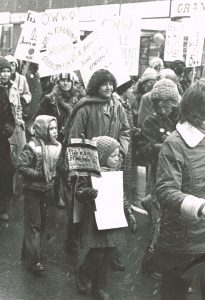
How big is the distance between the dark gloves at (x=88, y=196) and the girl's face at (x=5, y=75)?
3662 mm

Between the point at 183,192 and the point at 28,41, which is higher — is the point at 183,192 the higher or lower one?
the lower one

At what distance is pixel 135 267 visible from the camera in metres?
5.59

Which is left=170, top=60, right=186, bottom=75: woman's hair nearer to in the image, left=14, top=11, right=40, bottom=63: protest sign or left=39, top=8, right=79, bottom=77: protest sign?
left=14, top=11, right=40, bottom=63: protest sign

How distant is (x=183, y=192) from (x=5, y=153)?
3772 mm

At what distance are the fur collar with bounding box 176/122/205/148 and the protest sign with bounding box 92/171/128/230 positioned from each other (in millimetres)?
1129

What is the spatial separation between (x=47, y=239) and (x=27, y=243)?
32.9 inches

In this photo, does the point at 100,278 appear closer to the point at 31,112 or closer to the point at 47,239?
the point at 47,239

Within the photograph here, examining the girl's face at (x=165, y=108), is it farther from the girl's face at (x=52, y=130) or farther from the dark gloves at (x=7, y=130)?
the dark gloves at (x=7, y=130)

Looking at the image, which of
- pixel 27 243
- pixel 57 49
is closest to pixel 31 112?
pixel 57 49

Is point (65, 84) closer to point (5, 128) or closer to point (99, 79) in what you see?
point (5, 128)

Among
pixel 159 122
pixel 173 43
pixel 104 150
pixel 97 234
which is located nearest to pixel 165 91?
pixel 159 122

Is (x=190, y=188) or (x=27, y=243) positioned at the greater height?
(x=190, y=188)

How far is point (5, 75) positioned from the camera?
25.9 ft

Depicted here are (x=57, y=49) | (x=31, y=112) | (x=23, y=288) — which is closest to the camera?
(x=23, y=288)
